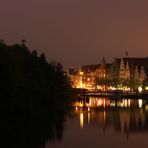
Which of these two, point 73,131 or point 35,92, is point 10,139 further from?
point 35,92

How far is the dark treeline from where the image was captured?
28.7 m

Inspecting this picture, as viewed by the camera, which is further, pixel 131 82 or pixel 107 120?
pixel 131 82

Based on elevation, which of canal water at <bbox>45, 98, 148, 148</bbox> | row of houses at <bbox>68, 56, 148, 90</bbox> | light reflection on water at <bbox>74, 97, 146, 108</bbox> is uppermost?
row of houses at <bbox>68, 56, 148, 90</bbox>

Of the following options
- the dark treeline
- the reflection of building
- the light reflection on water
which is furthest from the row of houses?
the reflection of building

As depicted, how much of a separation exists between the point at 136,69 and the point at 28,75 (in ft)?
Answer: 190

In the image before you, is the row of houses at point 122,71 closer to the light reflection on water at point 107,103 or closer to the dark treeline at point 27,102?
the light reflection on water at point 107,103

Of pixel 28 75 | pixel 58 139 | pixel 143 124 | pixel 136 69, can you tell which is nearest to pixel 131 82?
pixel 136 69

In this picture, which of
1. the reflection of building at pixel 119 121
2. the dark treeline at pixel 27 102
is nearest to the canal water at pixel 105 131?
the reflection of building at pixel 119 121

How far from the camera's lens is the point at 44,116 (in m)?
38.1

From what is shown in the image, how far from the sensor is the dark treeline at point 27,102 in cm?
2873

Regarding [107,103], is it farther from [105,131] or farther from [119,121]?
[105,131]

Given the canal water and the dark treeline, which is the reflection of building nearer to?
the canal water

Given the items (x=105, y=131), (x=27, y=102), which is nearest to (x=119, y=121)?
(x=105, y=131)

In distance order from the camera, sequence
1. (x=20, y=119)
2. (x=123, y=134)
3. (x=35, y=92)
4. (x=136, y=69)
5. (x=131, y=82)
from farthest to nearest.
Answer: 1. (x=136, y=69)
2. (x=131, y=82)
3. (x=35, y=92)
4. (x=20, y=119)
5. (x=123, y=134)
